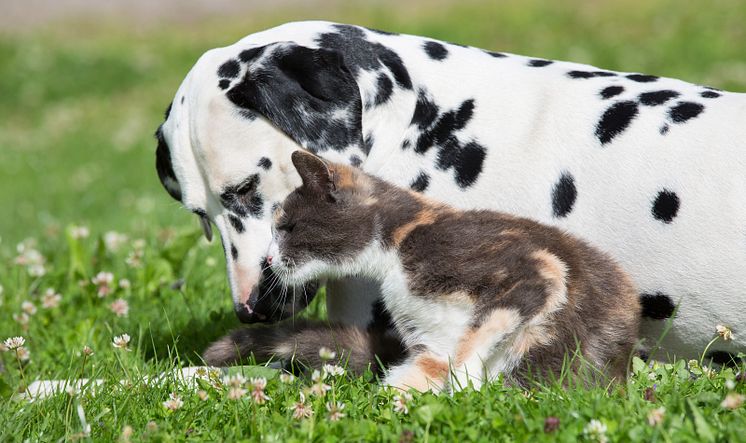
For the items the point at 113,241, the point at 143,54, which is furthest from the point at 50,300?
the point at 143,54

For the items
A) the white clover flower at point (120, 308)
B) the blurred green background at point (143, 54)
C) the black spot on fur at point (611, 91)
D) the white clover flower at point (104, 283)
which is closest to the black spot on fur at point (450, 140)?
the black spot on fur at point (611, 91)

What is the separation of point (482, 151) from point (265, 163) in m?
1.02

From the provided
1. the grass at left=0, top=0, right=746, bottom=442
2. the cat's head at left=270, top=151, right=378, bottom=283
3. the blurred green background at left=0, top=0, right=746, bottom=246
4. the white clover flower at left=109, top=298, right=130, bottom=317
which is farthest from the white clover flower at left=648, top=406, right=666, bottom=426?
the blurred green background at left=0, top=0, right=746, bottom=246

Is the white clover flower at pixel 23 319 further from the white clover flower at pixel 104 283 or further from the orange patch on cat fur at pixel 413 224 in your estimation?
the orange patch on cat fur at pixel 413 224

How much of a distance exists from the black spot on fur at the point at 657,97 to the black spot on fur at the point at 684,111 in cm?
8

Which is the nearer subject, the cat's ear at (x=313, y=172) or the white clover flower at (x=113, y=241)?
the cat's ear at (x=313, y=172)

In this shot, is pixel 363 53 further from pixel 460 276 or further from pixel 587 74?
pixel 460 276

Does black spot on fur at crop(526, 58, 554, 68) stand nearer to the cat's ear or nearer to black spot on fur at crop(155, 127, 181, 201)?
the cat's ear

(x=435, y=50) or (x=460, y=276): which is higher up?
(x=435, y=50)

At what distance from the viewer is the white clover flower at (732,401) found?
329 centimetres

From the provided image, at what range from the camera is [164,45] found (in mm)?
21359

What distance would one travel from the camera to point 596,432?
10.4 feet

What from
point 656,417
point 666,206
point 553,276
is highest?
point 666,206

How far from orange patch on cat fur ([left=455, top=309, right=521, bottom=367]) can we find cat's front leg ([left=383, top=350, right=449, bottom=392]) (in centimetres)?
14
